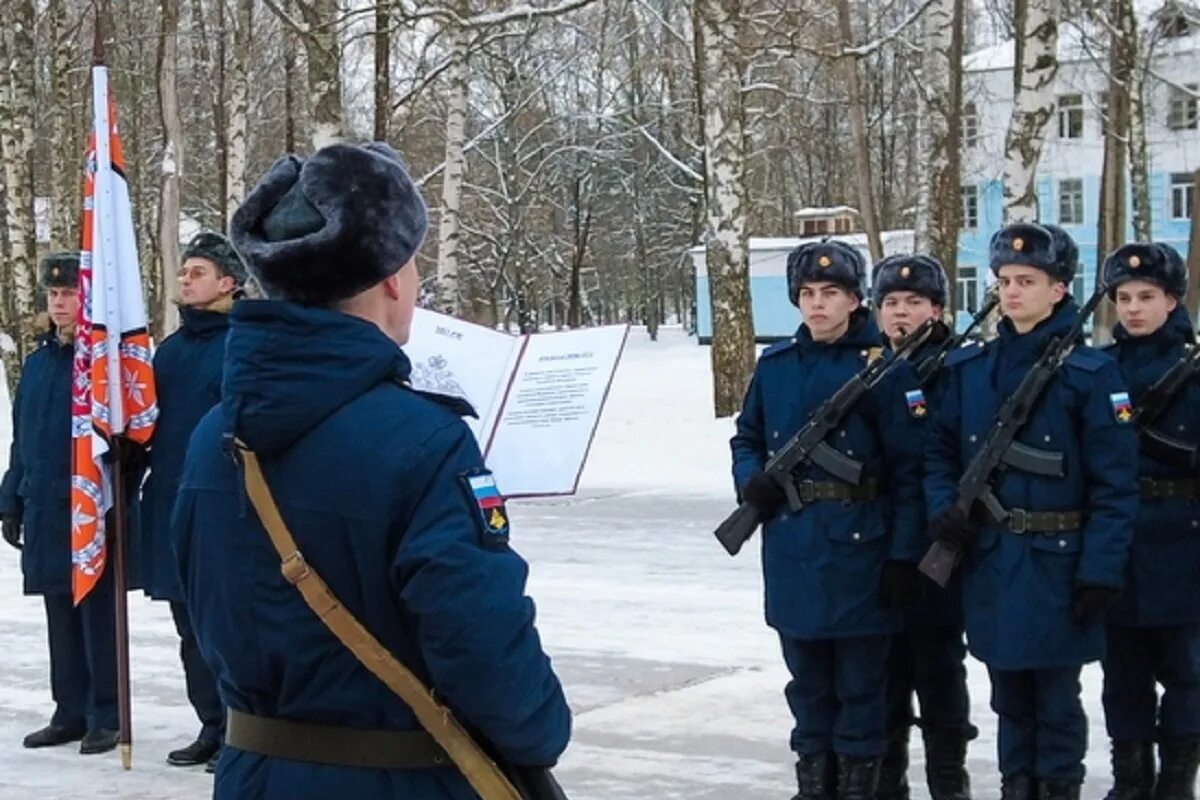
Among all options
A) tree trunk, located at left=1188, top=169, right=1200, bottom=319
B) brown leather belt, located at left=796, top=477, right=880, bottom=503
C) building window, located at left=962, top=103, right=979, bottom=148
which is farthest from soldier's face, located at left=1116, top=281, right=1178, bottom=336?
building window, located at left=962, top=103, right=979, bottom=148

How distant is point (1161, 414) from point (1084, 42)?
24.6m

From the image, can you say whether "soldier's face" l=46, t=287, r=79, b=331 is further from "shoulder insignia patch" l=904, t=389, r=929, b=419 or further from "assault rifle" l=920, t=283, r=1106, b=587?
"assault rifle" l=920, t=283, r=1106, b=587

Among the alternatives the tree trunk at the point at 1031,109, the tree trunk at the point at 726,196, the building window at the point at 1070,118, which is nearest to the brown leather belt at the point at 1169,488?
the tree trunk at the point at 1031,109

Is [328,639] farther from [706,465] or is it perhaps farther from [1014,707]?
[706,465]

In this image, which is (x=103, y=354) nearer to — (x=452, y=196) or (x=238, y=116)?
(x=452, y=196)

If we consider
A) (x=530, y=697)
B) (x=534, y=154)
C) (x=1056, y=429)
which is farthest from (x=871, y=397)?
(x=534, y=154)

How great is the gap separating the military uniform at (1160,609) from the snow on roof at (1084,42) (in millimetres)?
18757

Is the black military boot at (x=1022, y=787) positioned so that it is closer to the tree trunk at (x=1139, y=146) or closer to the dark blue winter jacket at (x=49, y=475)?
the dark blue winter jacket at (x=49, y=475)

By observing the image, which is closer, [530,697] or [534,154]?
[530,697]

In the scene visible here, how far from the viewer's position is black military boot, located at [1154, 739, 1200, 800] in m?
5.84

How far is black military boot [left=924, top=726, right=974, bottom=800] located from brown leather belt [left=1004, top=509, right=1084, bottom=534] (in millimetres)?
1027

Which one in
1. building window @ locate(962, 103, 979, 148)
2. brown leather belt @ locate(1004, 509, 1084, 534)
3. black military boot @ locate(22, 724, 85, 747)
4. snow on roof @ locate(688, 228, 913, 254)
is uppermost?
building window @ locate(962, 103, 979, 148)

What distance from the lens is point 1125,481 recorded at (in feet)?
17.5

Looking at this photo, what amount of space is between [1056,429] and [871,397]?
682 mm
